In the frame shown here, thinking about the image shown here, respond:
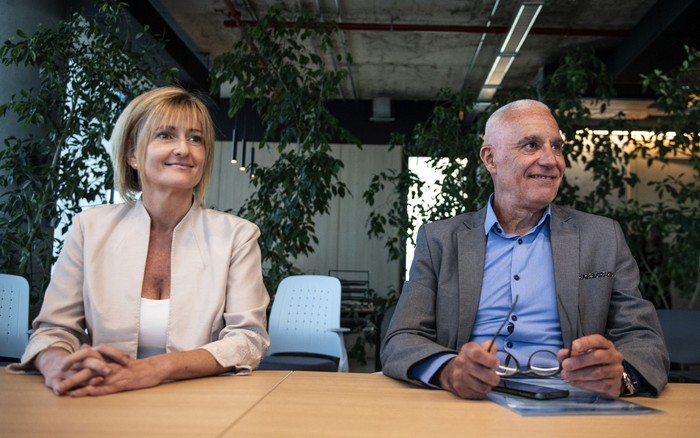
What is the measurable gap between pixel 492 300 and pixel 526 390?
24.4 inches

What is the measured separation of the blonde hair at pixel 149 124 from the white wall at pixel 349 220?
8.86 m

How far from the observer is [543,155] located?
2.01 m

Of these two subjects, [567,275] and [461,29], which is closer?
[567,275]

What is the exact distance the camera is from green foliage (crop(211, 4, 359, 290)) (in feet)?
14.9

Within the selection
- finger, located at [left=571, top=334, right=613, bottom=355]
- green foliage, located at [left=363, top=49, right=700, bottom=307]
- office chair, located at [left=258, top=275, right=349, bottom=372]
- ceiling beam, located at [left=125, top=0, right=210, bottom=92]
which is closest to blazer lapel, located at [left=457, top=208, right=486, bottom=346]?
finger, located at [left=571, top=334, right=613, bottom=355]

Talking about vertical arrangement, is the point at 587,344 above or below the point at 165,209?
below

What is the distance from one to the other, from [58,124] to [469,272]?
11.1 ft

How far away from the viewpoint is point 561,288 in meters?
1.78

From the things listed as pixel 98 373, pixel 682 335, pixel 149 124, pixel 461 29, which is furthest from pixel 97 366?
pixel 461 29

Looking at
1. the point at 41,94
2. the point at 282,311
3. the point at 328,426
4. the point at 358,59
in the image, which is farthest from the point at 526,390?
the point at 358,59

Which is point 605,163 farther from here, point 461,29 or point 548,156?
point 461,29

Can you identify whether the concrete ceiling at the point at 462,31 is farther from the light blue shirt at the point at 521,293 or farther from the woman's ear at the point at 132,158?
the woman's ear at the point at 132,158

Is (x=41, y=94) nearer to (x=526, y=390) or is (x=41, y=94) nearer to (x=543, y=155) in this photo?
(x=543, y=155)

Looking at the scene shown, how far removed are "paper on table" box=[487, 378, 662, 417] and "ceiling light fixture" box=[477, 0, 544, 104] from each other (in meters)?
5.46
